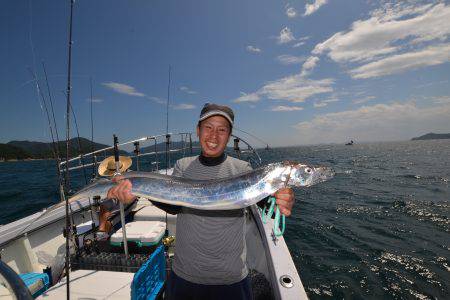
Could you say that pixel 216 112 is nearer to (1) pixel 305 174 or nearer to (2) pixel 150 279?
(1) pixel 305 174

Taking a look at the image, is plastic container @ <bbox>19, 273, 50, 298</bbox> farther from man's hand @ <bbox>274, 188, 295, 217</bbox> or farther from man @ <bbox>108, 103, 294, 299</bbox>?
man's hand @ <bbox>274, 188, 295, 217</bbox>

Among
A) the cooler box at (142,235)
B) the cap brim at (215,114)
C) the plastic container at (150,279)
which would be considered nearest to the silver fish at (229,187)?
the cap brim at (215,114)

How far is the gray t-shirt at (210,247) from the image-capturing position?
2723 millimetres

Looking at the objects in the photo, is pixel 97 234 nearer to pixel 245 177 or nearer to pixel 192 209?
pixel 192 209

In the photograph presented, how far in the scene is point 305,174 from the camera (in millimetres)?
3000

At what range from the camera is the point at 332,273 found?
7848mm

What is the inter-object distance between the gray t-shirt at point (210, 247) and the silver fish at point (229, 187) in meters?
0.16

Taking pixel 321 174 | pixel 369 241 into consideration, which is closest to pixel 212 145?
pixel 321 174

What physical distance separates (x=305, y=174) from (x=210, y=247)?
56.7 inches

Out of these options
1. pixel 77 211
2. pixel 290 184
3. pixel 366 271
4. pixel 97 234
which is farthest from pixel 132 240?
pixel 366 271

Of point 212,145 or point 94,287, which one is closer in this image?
point 212,145

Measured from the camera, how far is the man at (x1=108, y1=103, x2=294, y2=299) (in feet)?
8.93

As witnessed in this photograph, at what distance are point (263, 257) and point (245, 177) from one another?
2800 mm

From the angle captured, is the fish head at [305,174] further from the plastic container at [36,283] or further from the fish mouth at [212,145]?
the plastic container at [36,283]
